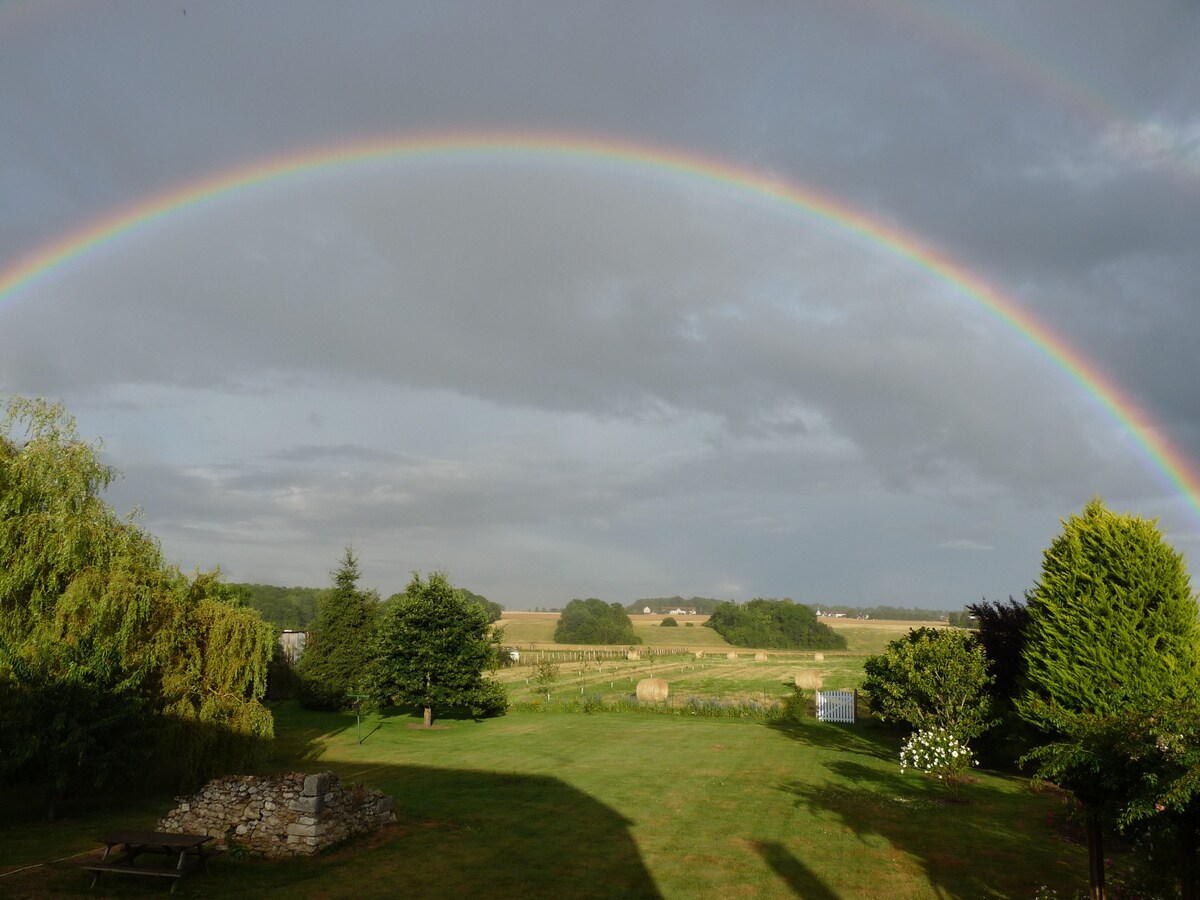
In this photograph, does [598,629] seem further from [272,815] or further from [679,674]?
[272,815]

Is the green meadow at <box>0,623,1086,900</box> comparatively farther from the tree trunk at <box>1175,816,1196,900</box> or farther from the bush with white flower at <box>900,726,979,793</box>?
the tree trunk at <box>1175,816,1196,900</box>

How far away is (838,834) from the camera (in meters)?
16.6

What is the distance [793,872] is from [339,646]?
3305cm

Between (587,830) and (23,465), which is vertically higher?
(23,465)

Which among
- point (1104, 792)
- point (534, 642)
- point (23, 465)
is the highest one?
point (23, 465)

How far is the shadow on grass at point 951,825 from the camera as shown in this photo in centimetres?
1392

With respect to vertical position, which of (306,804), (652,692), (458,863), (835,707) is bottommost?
(652,692)

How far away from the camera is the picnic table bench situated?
12766mm

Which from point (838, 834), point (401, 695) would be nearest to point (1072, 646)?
point (838, 834)

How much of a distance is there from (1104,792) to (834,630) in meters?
158

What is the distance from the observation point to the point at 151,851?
45.4ft

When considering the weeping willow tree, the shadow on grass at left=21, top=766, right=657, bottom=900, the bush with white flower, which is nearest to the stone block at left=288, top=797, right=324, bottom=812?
the shadow on grass at left=21, top=766, right=657, bottom=900

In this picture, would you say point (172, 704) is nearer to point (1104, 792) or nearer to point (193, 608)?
point (193, 608)

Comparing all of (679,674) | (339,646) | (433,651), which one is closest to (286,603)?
(679,674)
